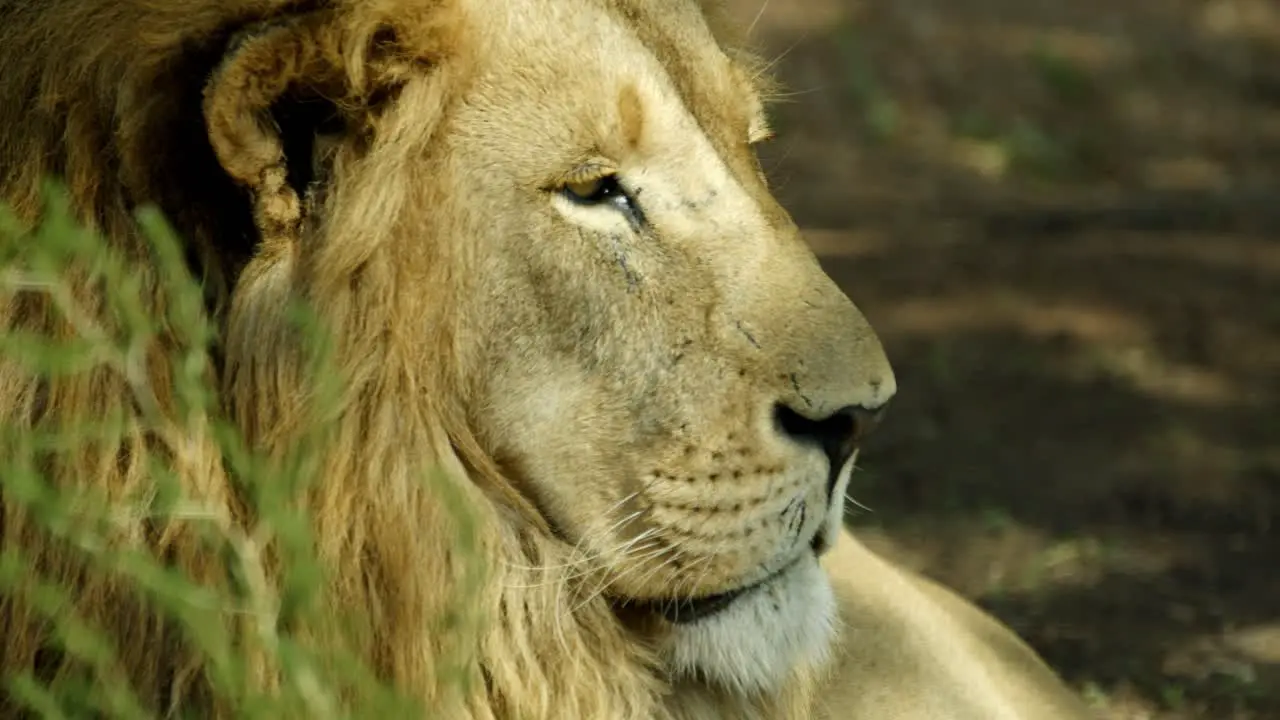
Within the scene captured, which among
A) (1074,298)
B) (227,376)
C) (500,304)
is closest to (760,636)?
(500,304)

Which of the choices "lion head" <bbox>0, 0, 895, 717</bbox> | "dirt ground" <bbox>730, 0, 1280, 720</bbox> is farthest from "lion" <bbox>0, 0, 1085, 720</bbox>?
"dirt ground" <bbox>730, 0, 1280, 720</bbox>

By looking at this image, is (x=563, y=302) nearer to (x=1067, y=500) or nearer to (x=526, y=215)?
(x=526, y=215)

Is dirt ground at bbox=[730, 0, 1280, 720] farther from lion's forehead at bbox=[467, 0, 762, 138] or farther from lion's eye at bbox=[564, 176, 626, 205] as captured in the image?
lion's eye at bbox=[564, 176, 626, 205]

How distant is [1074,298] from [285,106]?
501 cm

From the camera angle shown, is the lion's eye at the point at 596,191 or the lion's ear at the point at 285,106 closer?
the lion's ear at the point at 285,106

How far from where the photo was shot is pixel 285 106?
2744mm

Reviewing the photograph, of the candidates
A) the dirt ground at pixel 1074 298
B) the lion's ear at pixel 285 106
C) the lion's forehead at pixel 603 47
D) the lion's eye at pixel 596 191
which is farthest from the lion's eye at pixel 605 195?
the dirt ground at pixel 1074 298

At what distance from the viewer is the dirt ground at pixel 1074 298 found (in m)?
5.35

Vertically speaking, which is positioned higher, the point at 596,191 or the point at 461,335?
the point at 596,191

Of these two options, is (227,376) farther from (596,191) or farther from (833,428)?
(833,428)

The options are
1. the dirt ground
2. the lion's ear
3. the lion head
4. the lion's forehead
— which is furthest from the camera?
the dirt ground

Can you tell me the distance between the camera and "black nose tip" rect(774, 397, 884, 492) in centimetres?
279

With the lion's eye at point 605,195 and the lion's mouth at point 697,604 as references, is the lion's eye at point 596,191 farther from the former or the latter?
the lion's mouth at point 697,604

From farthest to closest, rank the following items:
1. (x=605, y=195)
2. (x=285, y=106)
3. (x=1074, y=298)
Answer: (x=1074, y=298), (x=605, y=195), (x=285, y=106)
